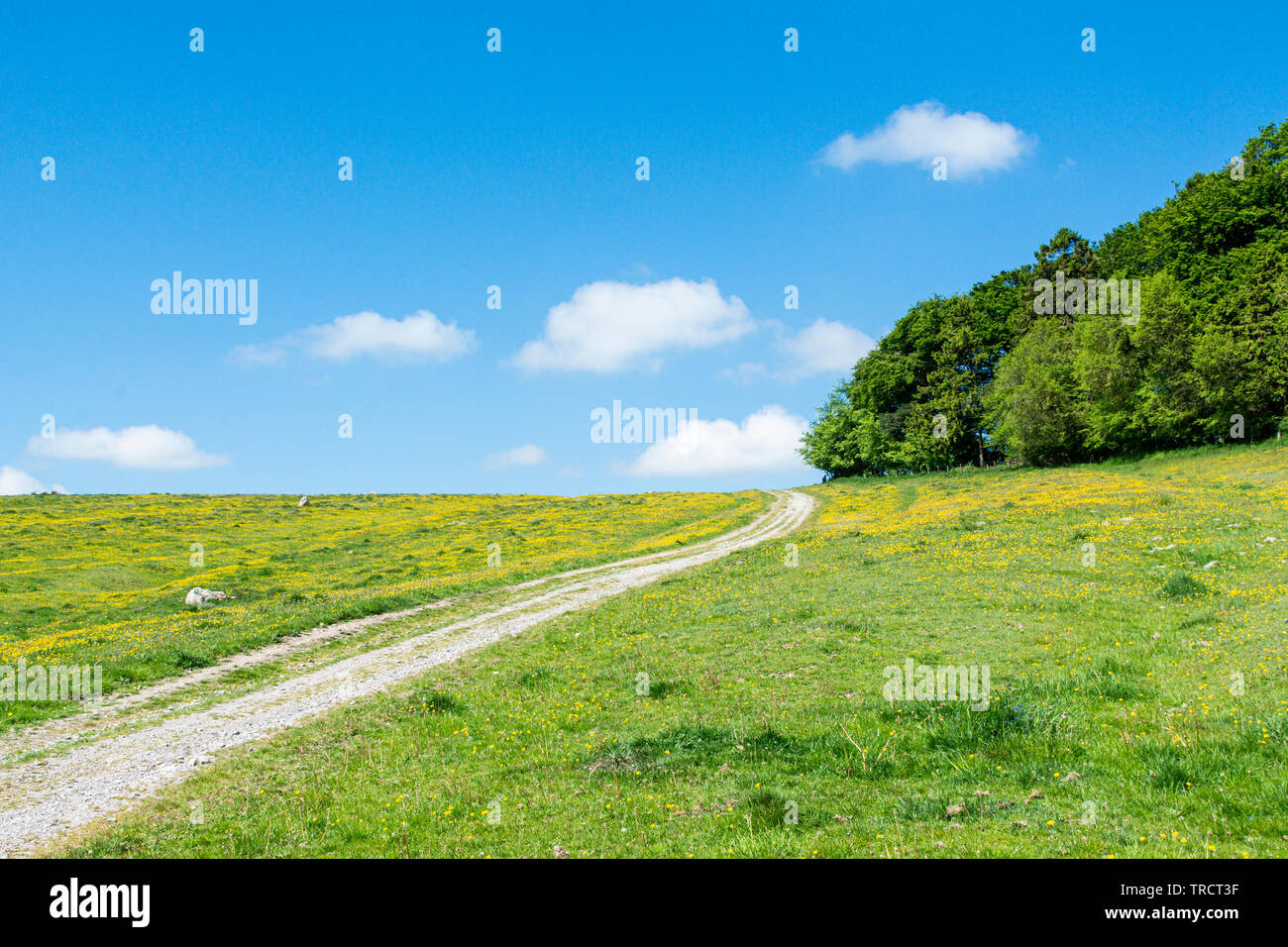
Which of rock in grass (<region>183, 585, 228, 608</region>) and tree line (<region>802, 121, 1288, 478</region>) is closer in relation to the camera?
rock in grass (<region>183, 585, 228, 608</region>)

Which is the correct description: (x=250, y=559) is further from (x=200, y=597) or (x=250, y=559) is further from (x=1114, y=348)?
(x=1114, y=348)

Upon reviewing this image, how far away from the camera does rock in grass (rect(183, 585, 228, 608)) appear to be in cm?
3719

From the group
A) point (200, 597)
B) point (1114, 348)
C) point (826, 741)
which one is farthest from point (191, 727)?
point (1114, 348)

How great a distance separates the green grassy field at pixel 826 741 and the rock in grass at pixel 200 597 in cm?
2344

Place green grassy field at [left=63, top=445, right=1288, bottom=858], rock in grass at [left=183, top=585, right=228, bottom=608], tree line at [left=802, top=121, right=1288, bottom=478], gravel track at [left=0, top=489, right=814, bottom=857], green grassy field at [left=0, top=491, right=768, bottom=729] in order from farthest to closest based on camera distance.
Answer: tree line at [left=802, top=121, right=1288, bottom=478] < rock in grass at [left=183, top=585, right=228, bottom=608] < green grassy field at [left=0, top=491, right=768, bottom=729] < gravel track at [left=0, top=489, right=814, bottom=857] < green grassy field at [left=63, top=445, right=1288, bottom=858]

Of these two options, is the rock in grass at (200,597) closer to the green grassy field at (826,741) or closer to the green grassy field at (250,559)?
the green grassy field at (250,559)

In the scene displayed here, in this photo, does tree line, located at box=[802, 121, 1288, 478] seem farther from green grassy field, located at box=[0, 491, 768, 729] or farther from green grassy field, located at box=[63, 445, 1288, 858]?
green grassy field, located at box=[63, 445, 1288, 858]

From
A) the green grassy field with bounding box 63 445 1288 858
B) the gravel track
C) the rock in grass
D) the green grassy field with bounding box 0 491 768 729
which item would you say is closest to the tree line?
the green grassy field with bounding box 0 491 768 729

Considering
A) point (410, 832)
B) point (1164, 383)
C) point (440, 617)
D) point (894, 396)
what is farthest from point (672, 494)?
point (410, 832)

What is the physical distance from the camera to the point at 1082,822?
8.37m

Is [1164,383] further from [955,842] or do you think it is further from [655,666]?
[955,842]

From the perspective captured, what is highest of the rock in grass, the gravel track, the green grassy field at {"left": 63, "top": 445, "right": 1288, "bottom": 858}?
the green grassy field at {"left": 63, "top": 445, "right": 1288, "bottom": 858}

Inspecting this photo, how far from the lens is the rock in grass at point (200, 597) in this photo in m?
37.2

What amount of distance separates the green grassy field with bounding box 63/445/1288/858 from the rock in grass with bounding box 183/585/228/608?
76.9 feet
